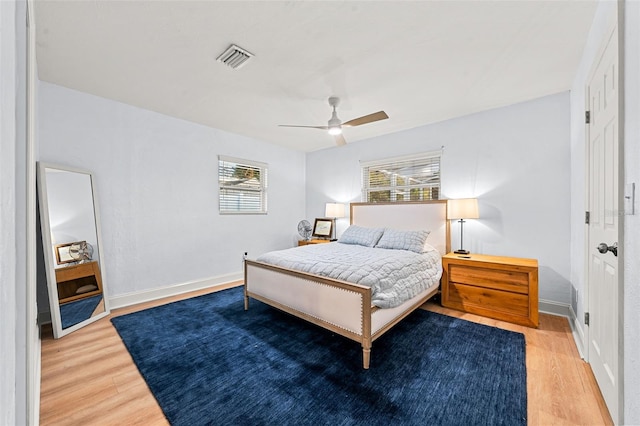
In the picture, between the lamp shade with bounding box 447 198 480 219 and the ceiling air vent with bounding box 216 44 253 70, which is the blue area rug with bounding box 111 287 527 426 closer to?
the lamp shade with bounding box 447 198 480 219

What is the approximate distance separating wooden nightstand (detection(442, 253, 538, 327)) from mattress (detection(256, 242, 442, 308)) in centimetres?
22

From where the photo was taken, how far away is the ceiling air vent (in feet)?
7.30

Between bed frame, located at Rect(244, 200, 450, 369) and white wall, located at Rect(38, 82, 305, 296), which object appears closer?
bed frame, located at Rect(244, 200, 450, 369)

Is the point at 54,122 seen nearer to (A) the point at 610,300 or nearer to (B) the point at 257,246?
(B) the point at 257,246

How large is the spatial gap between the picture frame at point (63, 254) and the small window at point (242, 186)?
1946 millimetres

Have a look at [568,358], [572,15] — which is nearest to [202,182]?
[572,15]

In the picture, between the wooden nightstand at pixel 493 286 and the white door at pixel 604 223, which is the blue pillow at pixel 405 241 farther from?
the white door at pixel 604 223

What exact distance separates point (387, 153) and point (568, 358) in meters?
3.38

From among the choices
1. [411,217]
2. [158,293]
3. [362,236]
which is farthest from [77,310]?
[411,217]

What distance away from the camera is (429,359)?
2.17m

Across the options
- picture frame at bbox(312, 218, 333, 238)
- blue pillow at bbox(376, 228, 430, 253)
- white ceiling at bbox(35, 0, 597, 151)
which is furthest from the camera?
picture frame at bbox(312, 218, 333, 238)

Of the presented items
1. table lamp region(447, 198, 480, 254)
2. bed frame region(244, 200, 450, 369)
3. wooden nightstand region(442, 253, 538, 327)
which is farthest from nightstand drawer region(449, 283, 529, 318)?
table lamp region(447, 198, 480, 254)

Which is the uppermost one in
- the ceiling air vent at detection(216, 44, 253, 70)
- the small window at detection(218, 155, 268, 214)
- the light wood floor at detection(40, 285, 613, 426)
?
the ceiling air vent at detection(216, 44, 253, 70)

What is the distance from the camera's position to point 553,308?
306cm
